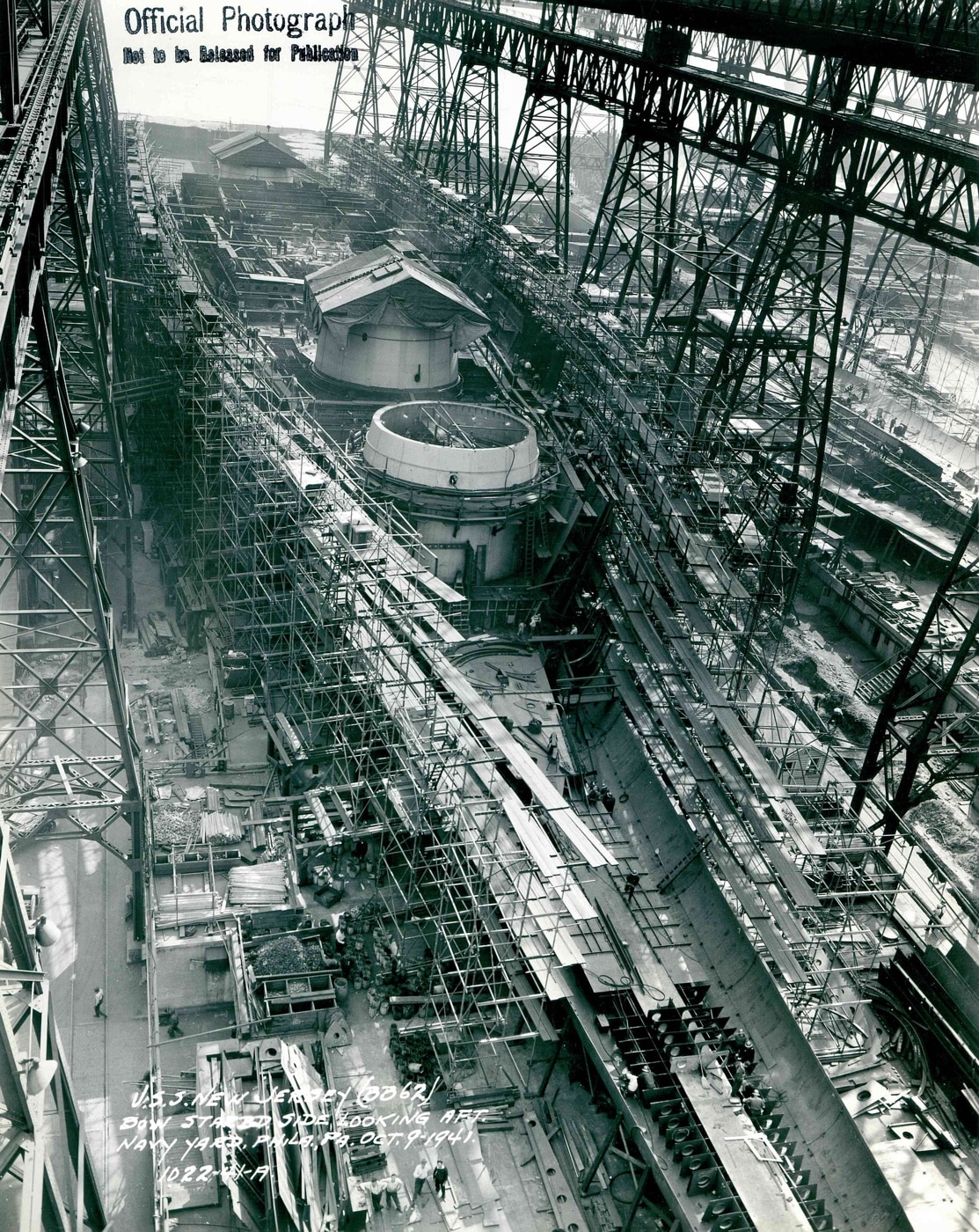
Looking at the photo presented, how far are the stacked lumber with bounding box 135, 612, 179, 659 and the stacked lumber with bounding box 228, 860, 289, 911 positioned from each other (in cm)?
920

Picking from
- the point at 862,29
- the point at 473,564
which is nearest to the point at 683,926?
the point at 473,564

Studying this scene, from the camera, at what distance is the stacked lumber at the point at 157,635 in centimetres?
2817

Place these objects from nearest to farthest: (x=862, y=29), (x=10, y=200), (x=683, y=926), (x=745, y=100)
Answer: (x=10, y=200) < (x=683, y=926) < (x=862, y=29) < (x=745, y=100)

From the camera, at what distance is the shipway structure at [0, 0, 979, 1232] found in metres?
16.2

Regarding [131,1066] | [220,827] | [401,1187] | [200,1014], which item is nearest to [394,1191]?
[401,1187]

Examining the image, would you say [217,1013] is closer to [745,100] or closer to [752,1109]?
[752,1109]

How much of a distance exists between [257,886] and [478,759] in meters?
4.78

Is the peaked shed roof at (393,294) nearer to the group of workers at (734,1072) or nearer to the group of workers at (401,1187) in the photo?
the group of workers at (734,1072)

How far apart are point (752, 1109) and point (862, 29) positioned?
895 inches

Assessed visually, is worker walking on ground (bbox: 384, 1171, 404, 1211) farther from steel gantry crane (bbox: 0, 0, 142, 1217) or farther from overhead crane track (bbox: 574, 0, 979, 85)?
overhead crane track (bbox: 574, 0, 979, 85)

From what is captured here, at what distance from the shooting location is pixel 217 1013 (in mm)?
18609

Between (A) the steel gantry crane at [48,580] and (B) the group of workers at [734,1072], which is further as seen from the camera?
(B) the group of workers at [734,1072]

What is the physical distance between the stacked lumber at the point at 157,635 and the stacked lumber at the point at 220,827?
7.26 metres
